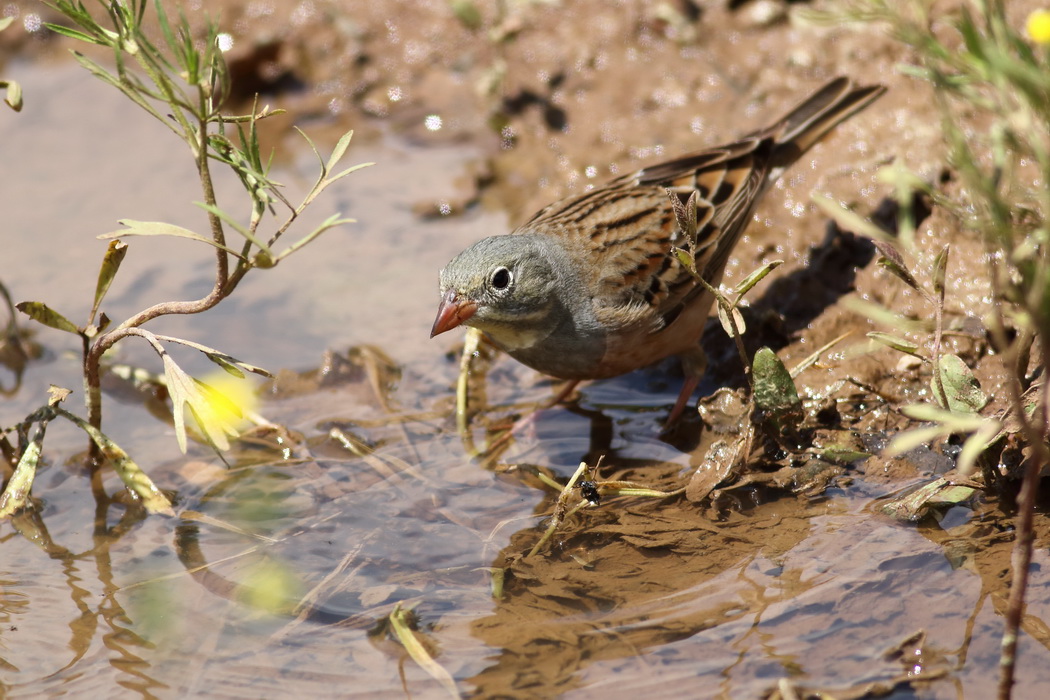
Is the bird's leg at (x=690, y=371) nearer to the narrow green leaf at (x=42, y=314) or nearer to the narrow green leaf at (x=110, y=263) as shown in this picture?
the narrow green leaf at (x=110, y=263)

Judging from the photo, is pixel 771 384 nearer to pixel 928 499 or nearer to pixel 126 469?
pixel 928 499

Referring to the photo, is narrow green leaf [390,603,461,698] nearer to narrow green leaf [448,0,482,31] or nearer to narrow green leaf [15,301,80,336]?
→ narrow green leaf [15,301,80,336]

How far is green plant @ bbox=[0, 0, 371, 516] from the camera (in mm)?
3402

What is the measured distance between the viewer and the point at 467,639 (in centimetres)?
373

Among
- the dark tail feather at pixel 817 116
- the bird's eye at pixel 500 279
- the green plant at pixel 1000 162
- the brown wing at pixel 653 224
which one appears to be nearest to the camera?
the green plant at pixel 1000 162

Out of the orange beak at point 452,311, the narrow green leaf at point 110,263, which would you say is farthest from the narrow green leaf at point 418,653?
the narrow green leaf at point 110,263

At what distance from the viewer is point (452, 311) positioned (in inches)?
197

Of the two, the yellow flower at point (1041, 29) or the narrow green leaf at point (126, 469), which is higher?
the yellow flower at point (1041, 29)

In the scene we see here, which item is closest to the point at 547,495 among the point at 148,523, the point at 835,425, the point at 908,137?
the point at 835,425

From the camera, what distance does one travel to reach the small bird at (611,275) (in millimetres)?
5117

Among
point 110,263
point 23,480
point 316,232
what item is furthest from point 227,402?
point 23,480

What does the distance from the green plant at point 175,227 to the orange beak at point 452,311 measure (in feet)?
3.07

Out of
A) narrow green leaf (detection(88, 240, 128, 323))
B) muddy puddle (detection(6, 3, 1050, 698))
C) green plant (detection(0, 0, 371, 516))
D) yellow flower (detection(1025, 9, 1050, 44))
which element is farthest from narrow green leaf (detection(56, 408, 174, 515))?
yellow flower (detection(1025, 9, 1050, 44))

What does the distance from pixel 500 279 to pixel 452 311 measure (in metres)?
0.30
